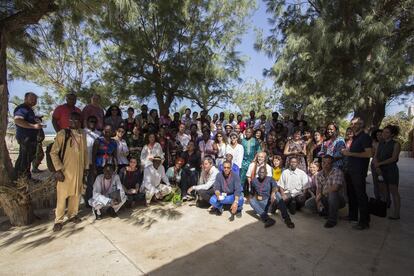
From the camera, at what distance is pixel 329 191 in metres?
4.29

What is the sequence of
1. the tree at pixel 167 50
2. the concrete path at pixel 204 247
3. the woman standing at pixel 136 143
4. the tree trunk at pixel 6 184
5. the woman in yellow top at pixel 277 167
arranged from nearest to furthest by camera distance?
the concrete path at pixel 204 247 → the tree trunk at pixel 6 184 → the woman in yellow top at pixel 277 167 → the woman standing at pixel 136 143 → the tree at pixel 167 50

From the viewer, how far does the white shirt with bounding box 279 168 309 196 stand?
4.85 meters

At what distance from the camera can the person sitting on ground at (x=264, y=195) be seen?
4.42m

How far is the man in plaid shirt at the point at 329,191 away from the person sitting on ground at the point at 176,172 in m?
2.56

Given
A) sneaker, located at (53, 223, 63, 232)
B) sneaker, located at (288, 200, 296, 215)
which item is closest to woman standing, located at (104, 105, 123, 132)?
sneaker, located at (53, 223, 63, 232)

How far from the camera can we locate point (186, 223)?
167 inches

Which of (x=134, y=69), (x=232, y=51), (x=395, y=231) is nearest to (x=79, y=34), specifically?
(x=134, y=69)

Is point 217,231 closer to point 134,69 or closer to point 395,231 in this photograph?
point 395,231

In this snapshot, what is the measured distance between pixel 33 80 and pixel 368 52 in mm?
13037

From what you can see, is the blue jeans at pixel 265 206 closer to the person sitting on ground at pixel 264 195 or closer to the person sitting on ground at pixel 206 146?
the person sitting on ground at pixel 264 195

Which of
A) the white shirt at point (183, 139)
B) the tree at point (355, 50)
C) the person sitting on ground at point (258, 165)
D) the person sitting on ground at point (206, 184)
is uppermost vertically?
the tree at point (355, 50)

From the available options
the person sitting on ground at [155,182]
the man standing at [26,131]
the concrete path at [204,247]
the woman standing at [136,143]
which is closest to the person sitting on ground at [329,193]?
the concrete path at [204,247]

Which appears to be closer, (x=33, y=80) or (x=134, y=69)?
(x=134, y=69)

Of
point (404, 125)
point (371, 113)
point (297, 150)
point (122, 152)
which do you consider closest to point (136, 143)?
point (122, 152)
